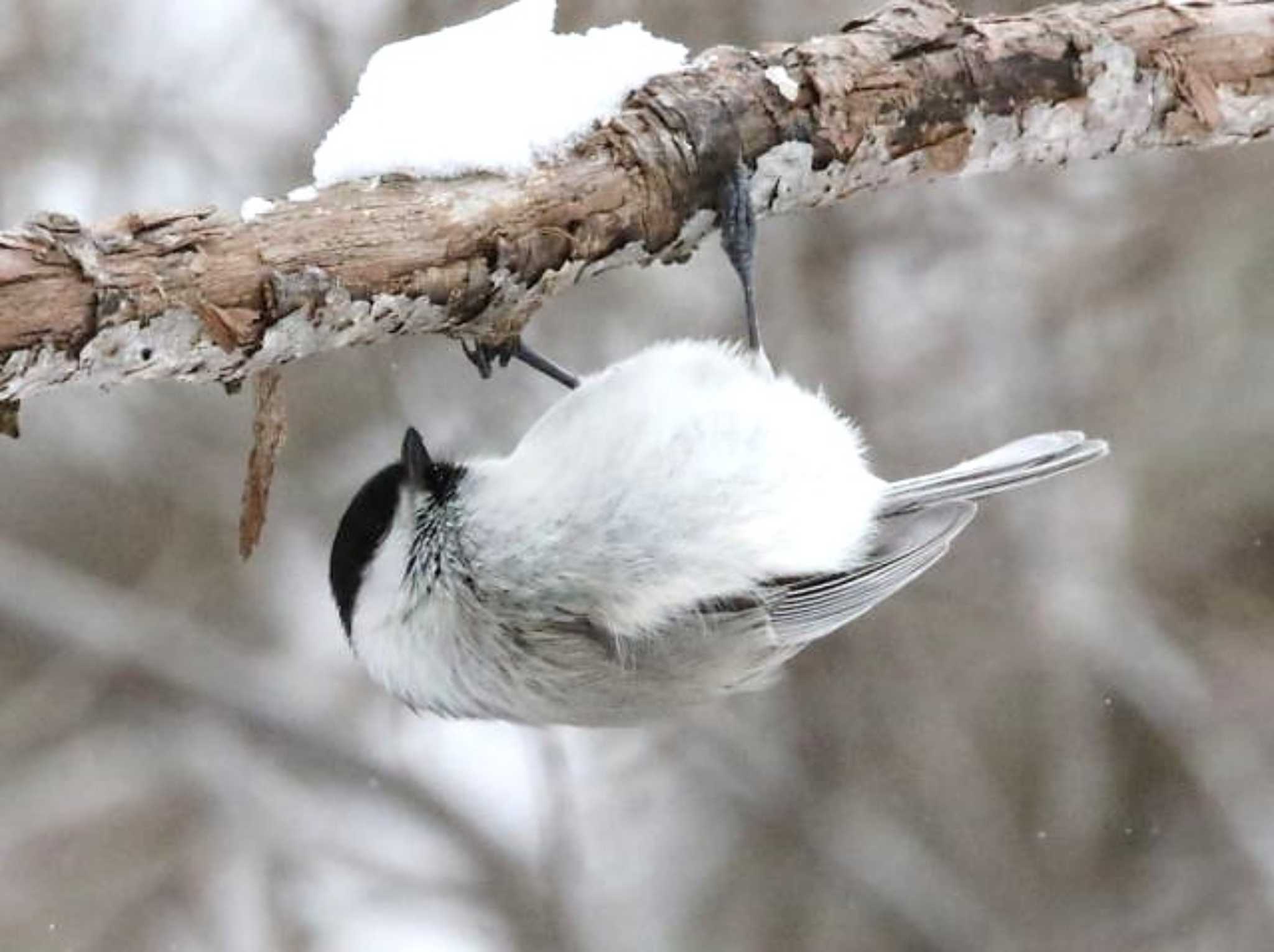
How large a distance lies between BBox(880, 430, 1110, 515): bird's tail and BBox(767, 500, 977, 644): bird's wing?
0.05 feet

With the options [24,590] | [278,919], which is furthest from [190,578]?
[278,919]

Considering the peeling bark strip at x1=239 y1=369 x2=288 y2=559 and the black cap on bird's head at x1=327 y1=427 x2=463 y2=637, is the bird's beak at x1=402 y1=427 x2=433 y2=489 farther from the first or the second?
the peeling bark strip at x1=239 y1=369 x2=288 y2=559

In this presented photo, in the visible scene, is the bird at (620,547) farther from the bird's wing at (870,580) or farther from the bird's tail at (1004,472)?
the bird's tail at (1004,472)

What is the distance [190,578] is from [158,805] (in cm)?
49

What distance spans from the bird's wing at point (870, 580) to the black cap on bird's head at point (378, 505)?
0.40 metres

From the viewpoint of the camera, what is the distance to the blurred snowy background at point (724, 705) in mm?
3473

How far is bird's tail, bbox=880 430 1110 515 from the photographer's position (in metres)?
2.21

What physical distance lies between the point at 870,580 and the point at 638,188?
22.7 inches

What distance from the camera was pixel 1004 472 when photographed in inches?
88.4

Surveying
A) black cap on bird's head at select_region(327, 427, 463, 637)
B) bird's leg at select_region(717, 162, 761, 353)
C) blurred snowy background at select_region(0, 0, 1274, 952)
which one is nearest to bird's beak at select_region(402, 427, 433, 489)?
black cap on bird's head at select_region(327, 427, 463, 637)

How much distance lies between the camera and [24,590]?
11.9 feet

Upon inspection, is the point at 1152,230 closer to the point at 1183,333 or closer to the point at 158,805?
the point at 1183,333

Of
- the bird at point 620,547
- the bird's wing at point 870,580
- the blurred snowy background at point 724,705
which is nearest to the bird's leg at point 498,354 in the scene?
the bird at point 620,547

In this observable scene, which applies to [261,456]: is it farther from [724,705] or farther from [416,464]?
[724,705]
